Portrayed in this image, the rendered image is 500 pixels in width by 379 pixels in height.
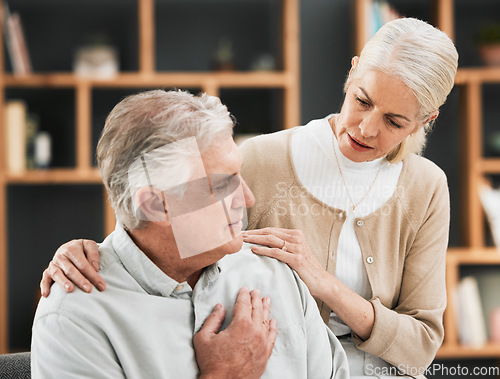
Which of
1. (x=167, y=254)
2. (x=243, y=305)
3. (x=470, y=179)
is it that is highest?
(x=167, y=254)

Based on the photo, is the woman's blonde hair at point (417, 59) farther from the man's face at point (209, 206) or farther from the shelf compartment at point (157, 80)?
the shelf compartment at point (157, 80)

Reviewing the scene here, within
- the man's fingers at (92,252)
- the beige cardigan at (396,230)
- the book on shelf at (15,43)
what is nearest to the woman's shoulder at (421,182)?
the beige cardigan at (396,230)

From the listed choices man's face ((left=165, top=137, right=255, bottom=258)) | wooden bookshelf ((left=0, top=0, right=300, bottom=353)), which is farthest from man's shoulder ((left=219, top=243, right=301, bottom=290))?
wooden bookshelf ((left=0, top=0, right=300, bottom=353))

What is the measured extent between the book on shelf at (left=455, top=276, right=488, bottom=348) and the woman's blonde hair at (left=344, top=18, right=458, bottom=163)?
81.0 inches

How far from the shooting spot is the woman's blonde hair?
1410 millimetres

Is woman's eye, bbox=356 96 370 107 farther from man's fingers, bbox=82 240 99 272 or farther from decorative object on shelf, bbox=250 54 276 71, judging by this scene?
decorative object on shelf, bbox=250 54 276 71

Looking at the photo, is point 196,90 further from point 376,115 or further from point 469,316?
point 376,115

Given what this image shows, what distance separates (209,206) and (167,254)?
0.41 feet

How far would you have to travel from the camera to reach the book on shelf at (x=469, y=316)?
3.28m

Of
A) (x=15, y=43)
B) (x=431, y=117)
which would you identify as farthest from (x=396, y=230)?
(x=15, y=43)

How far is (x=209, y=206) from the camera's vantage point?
1.20 metres

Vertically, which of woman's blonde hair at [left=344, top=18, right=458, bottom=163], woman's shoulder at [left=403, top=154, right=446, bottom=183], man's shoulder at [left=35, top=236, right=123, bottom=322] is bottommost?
man's shoulder at [left=35, top=236, right=123, bottom=322]

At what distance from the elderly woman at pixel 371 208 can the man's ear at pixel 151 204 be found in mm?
327

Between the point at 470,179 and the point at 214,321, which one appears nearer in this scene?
the point at 214,321
